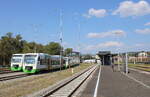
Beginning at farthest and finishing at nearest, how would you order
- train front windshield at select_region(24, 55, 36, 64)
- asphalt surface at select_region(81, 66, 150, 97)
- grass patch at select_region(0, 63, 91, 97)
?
1. train front windshield at select_region(24, 55, 36, 64)
2. asphalt surface at select_region(81, 66, 150, 97)
3. grass patch at select_region(0, 63, 91, 97)

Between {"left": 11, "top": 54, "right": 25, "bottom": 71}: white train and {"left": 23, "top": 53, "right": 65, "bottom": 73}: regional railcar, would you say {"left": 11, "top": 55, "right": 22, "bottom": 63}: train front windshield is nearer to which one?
{"left": 11, "top": 54, "right": 25, "bottom": 71}: white train

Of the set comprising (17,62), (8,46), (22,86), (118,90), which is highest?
(8,46)

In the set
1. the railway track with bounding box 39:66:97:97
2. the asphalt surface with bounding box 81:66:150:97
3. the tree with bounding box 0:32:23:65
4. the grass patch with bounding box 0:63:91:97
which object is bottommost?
the asphalt surface with bounding box 81:66:150:97

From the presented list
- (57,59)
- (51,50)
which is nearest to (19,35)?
(57,59)

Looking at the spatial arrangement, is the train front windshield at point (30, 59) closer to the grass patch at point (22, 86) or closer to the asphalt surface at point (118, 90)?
the grass patch at point (22, 86)

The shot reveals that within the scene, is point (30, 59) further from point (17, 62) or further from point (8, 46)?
point (8, 46)

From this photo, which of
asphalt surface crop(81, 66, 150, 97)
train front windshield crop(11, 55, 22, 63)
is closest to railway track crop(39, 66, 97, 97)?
asphalt surface crop(81, 66, 150, 97)

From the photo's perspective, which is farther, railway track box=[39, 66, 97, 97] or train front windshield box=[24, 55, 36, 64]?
train front windshield box=[24, 55, 36, 64]

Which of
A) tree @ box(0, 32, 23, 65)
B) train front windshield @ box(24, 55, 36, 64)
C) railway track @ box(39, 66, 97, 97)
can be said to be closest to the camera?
railway track @ box(39, 66, 97, 97)

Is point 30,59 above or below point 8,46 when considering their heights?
below

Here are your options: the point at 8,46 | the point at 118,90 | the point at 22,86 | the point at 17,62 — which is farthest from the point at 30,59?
the point at 8,46

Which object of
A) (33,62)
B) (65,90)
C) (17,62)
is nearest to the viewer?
(65,90)

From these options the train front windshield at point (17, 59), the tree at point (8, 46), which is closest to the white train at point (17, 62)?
the train front windshield at point (17, 59)

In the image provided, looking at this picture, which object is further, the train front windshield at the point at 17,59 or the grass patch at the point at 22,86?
the train front windshield at the point at 17,59
